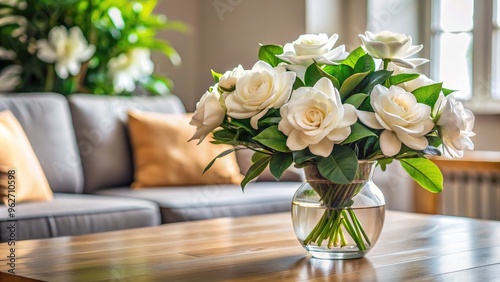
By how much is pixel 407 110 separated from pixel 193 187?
192cm

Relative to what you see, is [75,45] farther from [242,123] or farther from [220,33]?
[242,123]

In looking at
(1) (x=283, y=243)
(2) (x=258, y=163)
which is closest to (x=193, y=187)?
(1) (x=283, y=243)

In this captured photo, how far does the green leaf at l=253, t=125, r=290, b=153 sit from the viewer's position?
1.29 meters

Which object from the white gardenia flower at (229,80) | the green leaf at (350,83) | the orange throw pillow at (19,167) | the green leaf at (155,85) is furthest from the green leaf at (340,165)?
the green leaf at (155,85)

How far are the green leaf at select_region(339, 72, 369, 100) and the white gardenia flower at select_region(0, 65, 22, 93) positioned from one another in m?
2.40

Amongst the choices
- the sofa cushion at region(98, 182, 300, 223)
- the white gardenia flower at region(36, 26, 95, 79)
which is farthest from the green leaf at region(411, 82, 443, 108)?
the white gardenia flower at region(36, 26, 95, 79)

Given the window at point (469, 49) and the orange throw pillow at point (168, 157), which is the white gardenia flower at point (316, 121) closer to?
the orange throw pillow at point (168, 157)

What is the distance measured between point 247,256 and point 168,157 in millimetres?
1716

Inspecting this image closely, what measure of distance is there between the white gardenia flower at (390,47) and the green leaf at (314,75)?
0.29 ft

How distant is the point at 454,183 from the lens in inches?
142

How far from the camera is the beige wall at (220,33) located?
4.04m

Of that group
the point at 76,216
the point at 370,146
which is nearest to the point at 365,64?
the point at 370,146

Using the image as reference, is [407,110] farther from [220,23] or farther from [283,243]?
[220,23]

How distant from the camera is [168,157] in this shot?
10.3 feet
